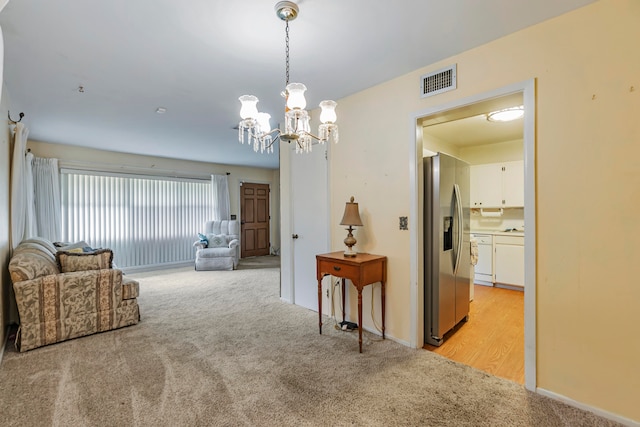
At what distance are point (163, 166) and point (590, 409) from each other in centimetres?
724

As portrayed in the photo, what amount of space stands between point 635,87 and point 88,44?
3.60 metres

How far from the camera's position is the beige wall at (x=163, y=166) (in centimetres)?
518

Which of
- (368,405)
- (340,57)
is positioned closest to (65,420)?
(368,405)

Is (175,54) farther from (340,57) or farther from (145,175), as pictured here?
(145,175)

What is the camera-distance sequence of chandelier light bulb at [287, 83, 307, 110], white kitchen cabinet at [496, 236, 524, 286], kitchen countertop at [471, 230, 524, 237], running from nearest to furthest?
chandelier light bulb at [287, 83, 307, 110] < white kitchen cabinet at [496, 236, 524, 286] < kitchen countertop at [471, 230, 524, 237]

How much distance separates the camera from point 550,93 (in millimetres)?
1931

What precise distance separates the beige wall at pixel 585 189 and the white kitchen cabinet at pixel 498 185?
323 cm

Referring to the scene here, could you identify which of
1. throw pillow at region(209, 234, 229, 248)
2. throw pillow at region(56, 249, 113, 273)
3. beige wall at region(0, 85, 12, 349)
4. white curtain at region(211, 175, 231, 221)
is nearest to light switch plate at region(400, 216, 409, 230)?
throw pillow at region(56, 249, 113, 273)

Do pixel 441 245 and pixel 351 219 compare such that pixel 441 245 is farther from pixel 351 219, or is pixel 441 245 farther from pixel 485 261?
pixel 485 261

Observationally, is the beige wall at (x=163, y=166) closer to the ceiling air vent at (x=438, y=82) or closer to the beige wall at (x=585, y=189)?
the ceiling air vent at (x=438, y=82)

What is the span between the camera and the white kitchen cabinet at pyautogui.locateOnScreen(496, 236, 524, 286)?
14.8 feet

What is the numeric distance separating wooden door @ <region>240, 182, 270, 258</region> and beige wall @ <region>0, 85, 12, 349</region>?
4.87 meters

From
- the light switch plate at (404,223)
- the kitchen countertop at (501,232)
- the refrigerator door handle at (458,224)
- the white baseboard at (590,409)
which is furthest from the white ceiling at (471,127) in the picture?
the white baseboard at (590,409)

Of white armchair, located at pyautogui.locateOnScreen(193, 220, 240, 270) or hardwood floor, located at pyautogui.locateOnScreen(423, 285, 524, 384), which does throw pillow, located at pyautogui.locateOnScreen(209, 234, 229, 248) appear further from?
hardwood floor, located at pyautogui.locateOnScreen(423, 285, 524, 384)
